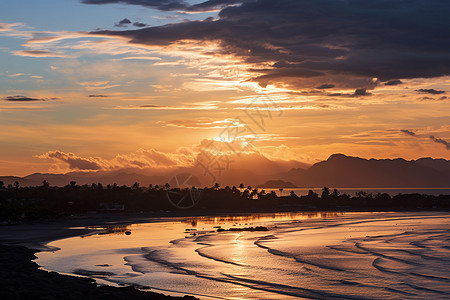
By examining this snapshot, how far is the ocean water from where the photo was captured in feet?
121

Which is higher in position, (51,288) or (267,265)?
(51,288)

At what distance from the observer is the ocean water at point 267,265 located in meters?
36.9

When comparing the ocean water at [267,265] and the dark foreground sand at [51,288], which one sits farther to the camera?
the ocean water at [267,265]

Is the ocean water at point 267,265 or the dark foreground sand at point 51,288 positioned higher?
the dark foreground sand at point 51,288

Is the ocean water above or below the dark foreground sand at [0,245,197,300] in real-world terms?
below

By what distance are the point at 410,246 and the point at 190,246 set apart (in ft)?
91.4

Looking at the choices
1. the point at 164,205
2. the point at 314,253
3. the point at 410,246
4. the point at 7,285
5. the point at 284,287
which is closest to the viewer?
the point at 7,285

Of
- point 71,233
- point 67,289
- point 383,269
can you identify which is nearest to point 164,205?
point 71,233

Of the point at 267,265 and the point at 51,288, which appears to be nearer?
the point at 51,288

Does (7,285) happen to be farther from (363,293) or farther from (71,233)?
(71,233)

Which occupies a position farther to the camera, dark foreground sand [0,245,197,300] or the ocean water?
the ocean water

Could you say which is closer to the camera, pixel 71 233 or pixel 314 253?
pixel 314 253

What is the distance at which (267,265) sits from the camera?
163ft

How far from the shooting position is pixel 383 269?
46.7m
